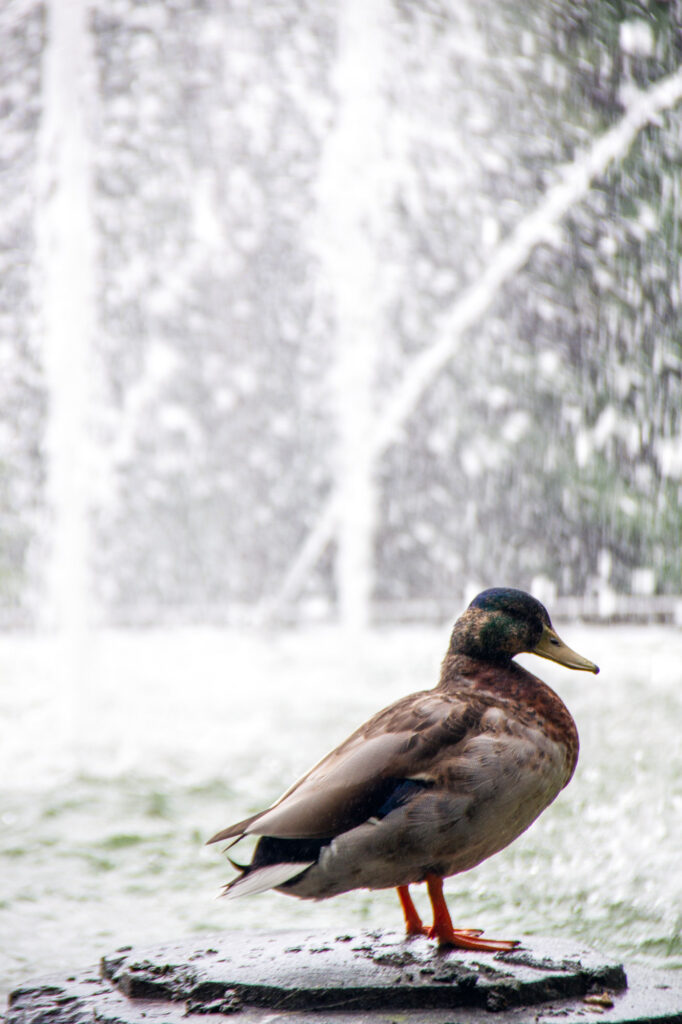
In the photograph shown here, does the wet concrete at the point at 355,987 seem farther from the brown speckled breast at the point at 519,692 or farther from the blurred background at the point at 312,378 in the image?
the blurred background at the point at 312,378

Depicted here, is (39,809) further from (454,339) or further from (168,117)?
(168,117)

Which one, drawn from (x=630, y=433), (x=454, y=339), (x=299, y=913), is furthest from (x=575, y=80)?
(x=299, y=913)

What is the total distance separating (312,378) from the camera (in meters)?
6.21

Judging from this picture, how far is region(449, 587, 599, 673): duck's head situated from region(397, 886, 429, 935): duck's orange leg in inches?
13.5

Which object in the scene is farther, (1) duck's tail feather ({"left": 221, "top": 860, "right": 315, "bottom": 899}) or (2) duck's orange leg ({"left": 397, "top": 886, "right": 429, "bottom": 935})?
(2) duck's orange leg ({"left": 397, "top": 886, "right": 429, "bottom": 935})

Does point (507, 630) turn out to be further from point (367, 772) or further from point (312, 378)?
point (312, 378)

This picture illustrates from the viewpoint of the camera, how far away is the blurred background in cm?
454

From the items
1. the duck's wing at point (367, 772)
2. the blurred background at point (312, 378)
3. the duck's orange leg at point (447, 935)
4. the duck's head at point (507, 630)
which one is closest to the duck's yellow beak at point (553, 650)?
the duck's head at point (507, 630)

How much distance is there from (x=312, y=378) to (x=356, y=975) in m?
4.79

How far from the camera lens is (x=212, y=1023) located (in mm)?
1496

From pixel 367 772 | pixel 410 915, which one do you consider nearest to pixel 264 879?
pixel 367 772

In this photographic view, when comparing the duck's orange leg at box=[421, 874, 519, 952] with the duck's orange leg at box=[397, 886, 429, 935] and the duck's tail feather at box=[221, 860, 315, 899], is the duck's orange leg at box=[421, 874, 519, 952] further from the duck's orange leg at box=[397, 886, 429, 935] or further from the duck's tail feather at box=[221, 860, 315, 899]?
the duck's tail feather at box=[221, 860, 315, 899]

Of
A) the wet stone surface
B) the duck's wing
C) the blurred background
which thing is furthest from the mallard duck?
the blurred background

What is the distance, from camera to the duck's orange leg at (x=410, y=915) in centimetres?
165
